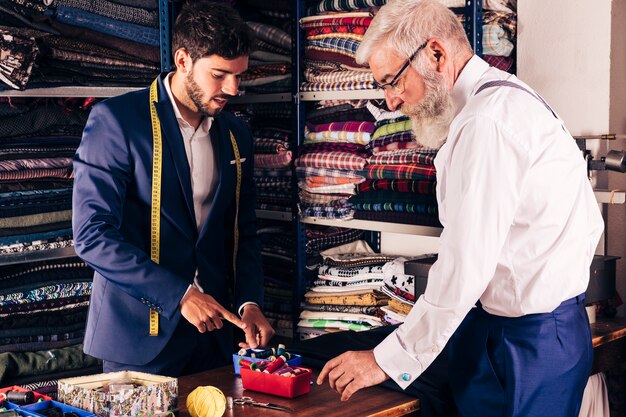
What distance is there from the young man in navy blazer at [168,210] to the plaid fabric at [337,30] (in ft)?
2.68

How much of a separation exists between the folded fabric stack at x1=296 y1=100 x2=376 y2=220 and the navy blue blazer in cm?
77

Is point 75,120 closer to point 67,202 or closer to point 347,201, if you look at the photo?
point 67,202

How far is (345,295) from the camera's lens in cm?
350

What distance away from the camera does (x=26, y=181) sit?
3352mm

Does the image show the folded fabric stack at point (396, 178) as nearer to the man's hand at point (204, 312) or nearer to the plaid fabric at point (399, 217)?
the plaid fabric at point (399, 217)

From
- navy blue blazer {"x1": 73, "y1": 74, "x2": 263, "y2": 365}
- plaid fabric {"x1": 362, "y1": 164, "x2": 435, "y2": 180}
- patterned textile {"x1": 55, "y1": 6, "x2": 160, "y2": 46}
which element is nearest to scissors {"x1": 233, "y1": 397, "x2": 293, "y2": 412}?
navy blue blazer {"x1": 73, "y1": 74, "x2": 263, "y2": 365}

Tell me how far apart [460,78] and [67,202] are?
199 cm

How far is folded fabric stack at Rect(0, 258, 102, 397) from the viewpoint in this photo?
10.8 feet

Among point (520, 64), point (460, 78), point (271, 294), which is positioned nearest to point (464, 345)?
point (460, 78)

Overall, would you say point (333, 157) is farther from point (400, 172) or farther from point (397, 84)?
point (397, 84)

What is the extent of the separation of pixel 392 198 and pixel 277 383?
4.24 ft

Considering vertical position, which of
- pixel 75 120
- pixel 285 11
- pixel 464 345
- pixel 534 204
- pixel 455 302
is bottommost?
pixel 464 345

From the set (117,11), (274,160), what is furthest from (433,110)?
(117,11)

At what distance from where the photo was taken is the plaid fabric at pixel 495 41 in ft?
9.75
